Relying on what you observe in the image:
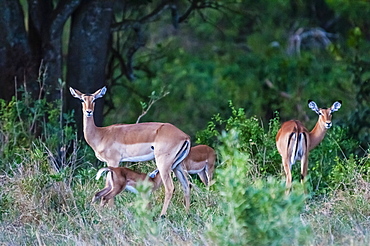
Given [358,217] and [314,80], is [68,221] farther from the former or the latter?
[314,80]

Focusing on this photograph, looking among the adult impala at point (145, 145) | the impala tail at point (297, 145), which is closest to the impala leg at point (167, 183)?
the adult impala at point (145, 145)

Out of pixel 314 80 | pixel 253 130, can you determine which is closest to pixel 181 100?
pixel 314 80

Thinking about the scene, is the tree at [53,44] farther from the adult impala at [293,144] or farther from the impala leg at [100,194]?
the adult impala at [293,144]

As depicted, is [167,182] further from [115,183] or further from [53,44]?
[53,44]

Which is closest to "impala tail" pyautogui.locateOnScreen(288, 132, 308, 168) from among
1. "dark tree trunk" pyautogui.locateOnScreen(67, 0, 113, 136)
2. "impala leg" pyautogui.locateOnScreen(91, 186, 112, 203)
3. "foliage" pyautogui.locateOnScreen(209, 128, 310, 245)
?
"impala leg" pyautogui.locateOnScreen(91, 186, 112, 203)

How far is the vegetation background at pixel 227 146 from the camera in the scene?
5.71m

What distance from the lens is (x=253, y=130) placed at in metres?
9.31

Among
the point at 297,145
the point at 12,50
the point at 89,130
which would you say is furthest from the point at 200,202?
the point at 12,50

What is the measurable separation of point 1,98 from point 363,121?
4659 mm

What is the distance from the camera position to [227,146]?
574 centimetres

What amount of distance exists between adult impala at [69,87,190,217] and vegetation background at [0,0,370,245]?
24 centimetres

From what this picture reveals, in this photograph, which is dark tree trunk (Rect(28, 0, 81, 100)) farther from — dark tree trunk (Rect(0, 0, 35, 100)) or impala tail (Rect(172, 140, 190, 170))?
impala tail (Rect(172, 140, 190, 170))

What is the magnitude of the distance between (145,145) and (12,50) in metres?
2.82

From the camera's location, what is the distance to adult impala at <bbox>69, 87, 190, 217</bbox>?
26.9 ft
